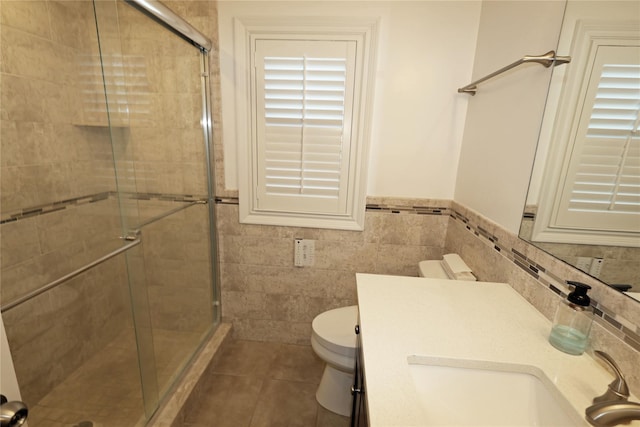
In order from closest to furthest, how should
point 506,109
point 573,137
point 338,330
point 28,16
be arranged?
point 573,137 → point 506,109 → point 28,16 → point 338,330

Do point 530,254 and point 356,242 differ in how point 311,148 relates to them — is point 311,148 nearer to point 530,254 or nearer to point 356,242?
point 356,242

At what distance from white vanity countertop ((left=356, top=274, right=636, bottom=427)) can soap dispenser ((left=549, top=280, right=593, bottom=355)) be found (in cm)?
2

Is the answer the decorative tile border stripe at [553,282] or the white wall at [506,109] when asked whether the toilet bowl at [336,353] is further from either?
the white wall at [506,109]

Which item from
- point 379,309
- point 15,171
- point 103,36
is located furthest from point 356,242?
point 15,171

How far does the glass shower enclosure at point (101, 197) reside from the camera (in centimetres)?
124

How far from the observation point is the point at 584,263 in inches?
30.3

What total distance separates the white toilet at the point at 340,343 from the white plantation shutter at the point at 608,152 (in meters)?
0.61

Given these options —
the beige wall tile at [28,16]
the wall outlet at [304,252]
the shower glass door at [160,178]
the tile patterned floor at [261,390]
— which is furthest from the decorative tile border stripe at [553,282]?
the beige wall tile at [28,16]

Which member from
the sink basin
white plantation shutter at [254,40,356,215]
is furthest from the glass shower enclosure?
the sink basin

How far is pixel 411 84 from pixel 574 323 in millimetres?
1306

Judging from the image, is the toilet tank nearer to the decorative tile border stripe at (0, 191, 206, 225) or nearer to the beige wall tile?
the decorative tile border stripe at (0, 191, 206, 225)

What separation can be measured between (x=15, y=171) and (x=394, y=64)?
1.89 m

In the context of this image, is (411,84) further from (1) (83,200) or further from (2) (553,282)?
(1) (83,200)

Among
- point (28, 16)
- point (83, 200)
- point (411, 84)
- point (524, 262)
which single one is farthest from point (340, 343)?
point (28, 16)
